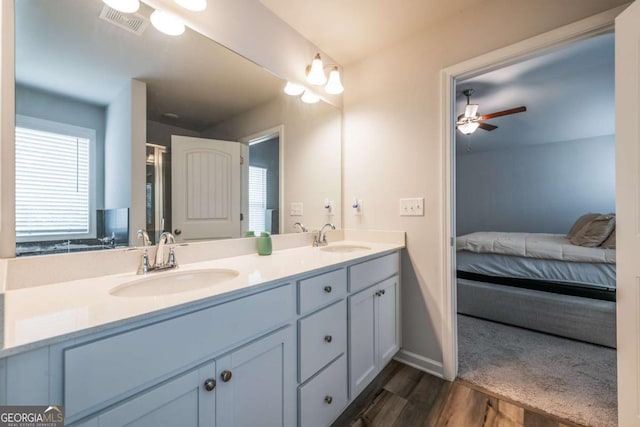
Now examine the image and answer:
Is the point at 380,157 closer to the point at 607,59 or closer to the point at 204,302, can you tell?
the point at 204,302

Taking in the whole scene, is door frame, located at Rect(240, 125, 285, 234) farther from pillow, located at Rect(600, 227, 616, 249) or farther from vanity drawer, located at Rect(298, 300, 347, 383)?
pillow, located at Rect(600, 227, 616, 249)

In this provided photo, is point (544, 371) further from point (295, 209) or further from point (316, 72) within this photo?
point (316, 72)

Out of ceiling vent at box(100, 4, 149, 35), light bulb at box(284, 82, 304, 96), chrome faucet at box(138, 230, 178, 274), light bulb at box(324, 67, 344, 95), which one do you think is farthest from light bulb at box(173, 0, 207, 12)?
chrome faucet at box(138, 230, 178, 274)

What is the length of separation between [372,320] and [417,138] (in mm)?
1206

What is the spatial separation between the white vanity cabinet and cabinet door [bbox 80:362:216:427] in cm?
77

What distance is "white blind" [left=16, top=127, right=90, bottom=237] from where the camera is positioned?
89 centimetres

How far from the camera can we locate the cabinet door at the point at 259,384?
32.8 inches

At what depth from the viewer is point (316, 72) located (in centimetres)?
180

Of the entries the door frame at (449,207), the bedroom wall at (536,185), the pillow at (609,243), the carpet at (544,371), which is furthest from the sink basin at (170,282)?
the bedroom wall at (536,185)

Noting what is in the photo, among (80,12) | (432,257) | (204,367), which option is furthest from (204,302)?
(432,257)

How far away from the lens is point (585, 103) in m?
3.01

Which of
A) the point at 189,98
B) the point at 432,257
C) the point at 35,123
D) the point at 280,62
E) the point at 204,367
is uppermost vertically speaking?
the point at 280,62

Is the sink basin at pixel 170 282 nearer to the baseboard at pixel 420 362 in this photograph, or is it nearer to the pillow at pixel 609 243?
the baseboard at pixel 420 362

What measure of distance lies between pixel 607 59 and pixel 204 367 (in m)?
3.43
